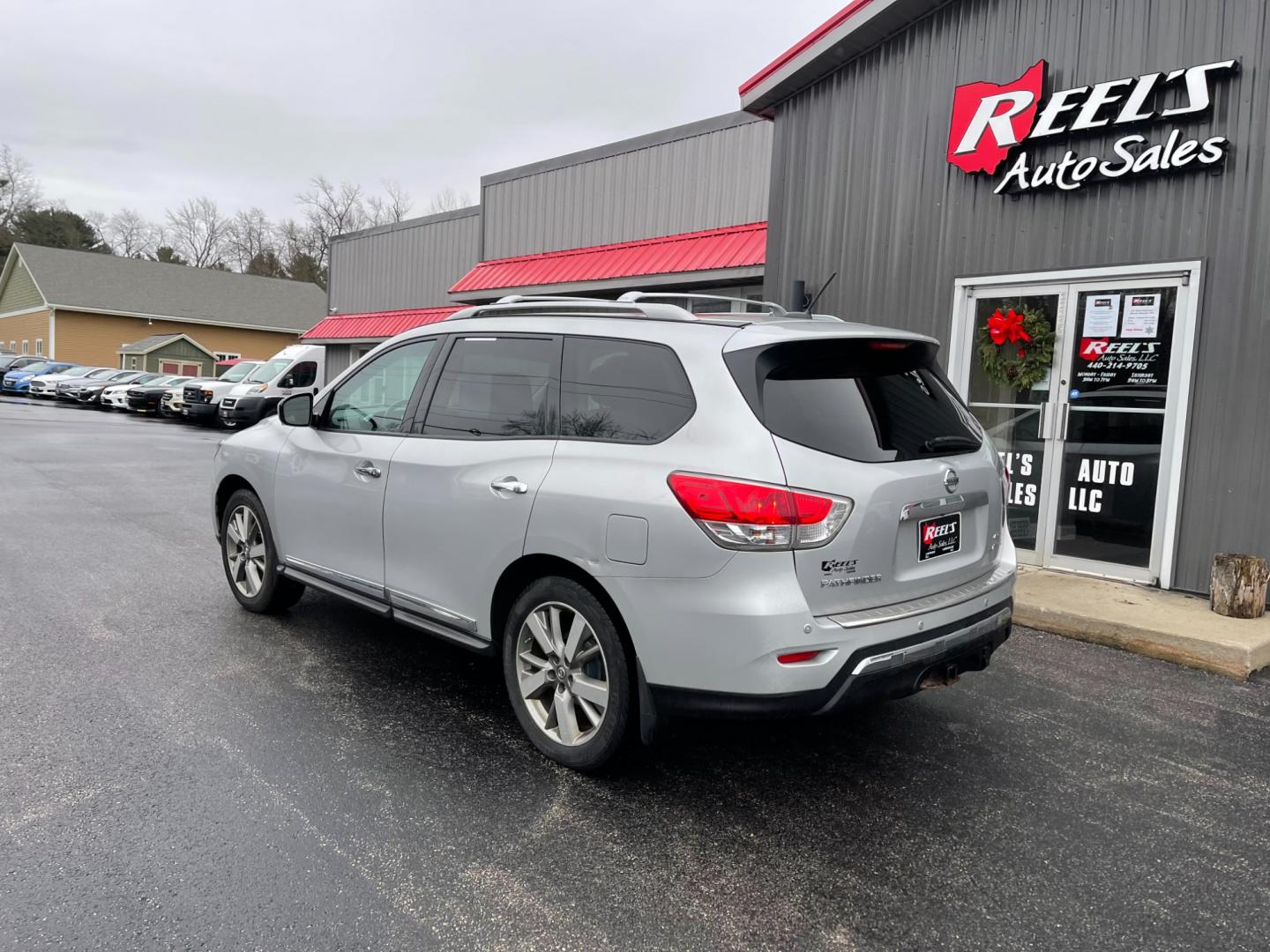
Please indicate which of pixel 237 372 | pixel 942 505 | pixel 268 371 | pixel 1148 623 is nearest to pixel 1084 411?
pixel 1148 623

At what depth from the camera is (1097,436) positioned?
7578mm

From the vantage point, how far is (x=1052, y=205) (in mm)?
7688

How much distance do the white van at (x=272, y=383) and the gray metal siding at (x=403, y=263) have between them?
169 centimetres

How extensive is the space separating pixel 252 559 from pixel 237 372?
73.9ft

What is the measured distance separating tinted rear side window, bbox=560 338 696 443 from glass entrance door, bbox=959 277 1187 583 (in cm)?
423

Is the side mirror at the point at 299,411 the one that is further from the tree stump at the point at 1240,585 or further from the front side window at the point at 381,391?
the tree stump at the point at 1240,585

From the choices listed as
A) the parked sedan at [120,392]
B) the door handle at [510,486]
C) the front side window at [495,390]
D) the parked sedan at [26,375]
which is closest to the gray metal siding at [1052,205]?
the front side window at [495,390]

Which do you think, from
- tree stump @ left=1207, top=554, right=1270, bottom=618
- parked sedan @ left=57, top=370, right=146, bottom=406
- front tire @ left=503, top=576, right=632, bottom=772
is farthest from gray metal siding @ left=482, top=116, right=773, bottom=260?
parked sedan @ left=57, top=370, right=146, bottom=406

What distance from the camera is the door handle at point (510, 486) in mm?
3844

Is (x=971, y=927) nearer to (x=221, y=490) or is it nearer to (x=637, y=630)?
(x=637, y=630)

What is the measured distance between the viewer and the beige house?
48.5m

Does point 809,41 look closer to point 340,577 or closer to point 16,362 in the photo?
point 340,577

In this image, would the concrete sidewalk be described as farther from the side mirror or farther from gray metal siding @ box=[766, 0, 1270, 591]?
the side mirror

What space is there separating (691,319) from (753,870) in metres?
2.05
